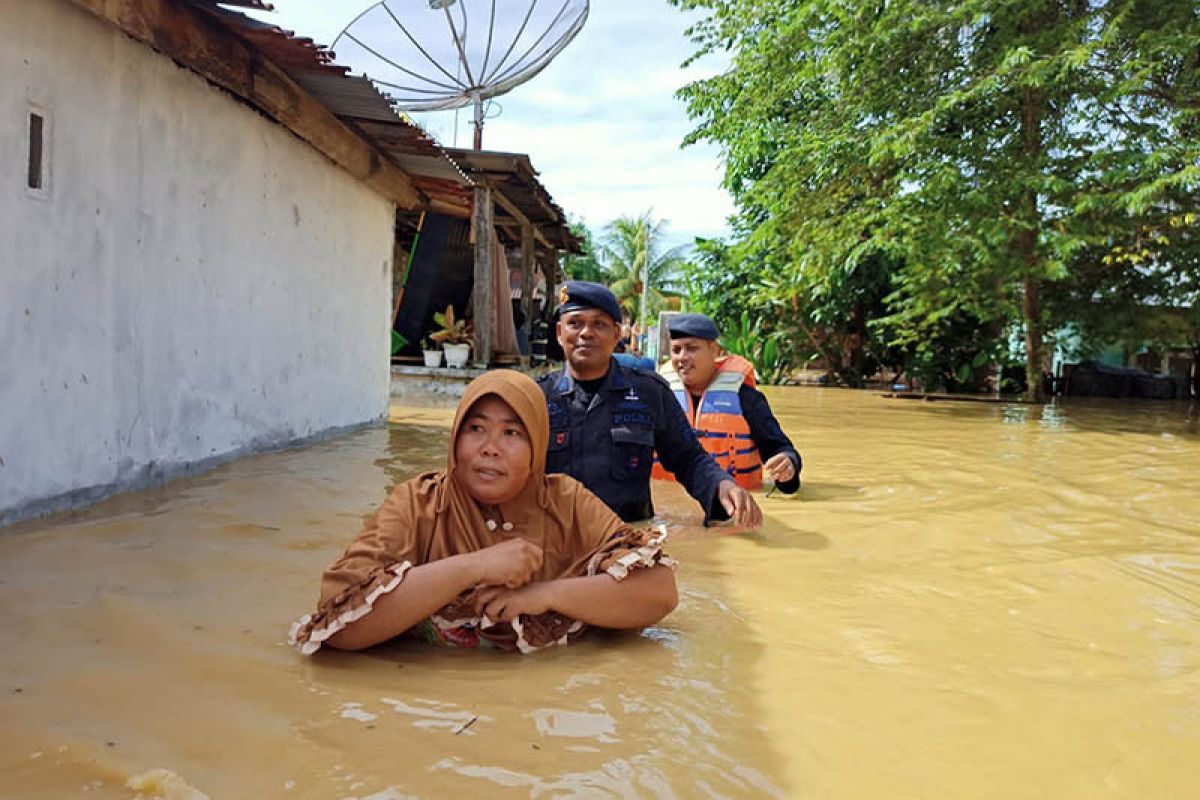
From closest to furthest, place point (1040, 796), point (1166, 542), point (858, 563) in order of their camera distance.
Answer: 1. point (1040, 796)
2. point (858, 563)
3. point (1166, 542)

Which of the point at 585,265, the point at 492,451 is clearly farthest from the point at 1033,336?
the point at 585,265

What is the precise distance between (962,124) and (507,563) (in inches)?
498

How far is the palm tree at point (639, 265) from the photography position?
127 feet

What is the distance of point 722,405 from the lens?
4992mm

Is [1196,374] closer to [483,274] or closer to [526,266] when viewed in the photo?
[526,266]

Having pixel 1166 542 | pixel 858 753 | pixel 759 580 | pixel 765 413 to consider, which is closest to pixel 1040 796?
pixel 858 753

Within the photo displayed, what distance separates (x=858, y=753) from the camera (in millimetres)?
1846

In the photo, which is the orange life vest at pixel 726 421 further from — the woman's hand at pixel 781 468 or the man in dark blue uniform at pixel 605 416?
the man in dark blue uniform at pixel 605 416

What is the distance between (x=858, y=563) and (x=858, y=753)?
1895 millimetres

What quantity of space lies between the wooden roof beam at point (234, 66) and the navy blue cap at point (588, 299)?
94.3 inches

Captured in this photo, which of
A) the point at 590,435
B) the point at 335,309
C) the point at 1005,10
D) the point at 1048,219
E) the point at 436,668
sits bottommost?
the point at 436,668

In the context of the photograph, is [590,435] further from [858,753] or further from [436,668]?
[858,753]

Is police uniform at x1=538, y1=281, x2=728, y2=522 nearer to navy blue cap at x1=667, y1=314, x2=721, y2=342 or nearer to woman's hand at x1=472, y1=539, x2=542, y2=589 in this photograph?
navy blue cap at x1=667, y1=314, x2=721, y2=342

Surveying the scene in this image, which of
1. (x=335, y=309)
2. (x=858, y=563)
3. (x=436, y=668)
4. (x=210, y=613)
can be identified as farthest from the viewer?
(x=335, y=309)
